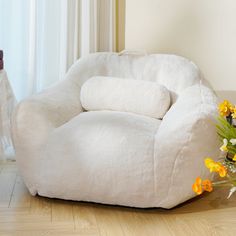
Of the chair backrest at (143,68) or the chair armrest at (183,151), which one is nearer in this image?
the chair armrest at (183,151)

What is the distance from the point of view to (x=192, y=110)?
2377 millimetres

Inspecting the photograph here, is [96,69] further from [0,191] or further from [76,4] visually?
[0,191]

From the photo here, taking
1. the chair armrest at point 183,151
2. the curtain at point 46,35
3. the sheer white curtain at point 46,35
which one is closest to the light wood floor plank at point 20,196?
the curtain at point 46,35

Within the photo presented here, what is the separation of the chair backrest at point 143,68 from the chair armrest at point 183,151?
0.65 m

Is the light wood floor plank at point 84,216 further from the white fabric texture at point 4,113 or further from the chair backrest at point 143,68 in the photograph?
the chair backrest at point 143,68

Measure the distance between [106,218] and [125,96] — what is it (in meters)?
0.83

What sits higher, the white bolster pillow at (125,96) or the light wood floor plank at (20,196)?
the white bolster pillow at (125,96)

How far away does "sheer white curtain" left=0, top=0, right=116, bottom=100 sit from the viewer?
129 inches

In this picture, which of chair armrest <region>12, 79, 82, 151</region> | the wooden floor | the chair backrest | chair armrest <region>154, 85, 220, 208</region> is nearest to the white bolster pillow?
the chair backrest

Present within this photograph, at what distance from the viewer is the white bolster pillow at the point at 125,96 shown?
2.83 meters

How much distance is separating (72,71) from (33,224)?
1.21 m

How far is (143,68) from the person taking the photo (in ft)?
10.4

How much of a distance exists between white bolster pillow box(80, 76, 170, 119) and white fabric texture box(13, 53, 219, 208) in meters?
0.17

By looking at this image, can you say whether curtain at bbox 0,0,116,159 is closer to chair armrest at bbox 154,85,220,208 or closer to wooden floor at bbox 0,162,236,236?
wooden floor at bbox 0,162,236,236
